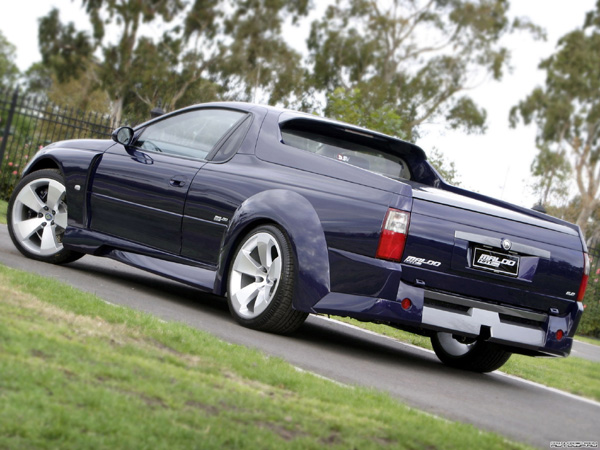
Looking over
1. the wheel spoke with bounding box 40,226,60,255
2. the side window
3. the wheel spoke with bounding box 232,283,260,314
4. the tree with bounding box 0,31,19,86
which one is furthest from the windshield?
the tree with bounding box 0,31,19,86

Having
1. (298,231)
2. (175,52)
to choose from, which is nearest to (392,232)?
(298,231)

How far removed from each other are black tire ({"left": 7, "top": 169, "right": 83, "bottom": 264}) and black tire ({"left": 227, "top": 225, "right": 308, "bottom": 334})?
2182 millimetres

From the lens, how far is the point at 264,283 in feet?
21.2

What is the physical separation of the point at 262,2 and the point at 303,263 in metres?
43.6

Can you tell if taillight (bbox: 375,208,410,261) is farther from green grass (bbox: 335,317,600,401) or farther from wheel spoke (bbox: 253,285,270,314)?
green grass (bbox: 335,317,600,401)

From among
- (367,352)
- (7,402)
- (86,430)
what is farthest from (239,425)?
(367,352)

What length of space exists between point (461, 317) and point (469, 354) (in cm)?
122

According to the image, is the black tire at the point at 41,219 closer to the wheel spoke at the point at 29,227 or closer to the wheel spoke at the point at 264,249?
the wheel spoke at the point at 29,227

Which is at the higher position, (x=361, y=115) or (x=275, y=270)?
(x=361, y=115)

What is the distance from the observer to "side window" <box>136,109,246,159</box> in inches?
291

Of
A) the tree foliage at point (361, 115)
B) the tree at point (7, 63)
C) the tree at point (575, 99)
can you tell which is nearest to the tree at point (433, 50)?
the tree at point (575, 99)

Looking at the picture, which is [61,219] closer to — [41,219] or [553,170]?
[41,219]

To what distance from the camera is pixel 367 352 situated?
691cm

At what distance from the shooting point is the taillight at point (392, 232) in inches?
235
